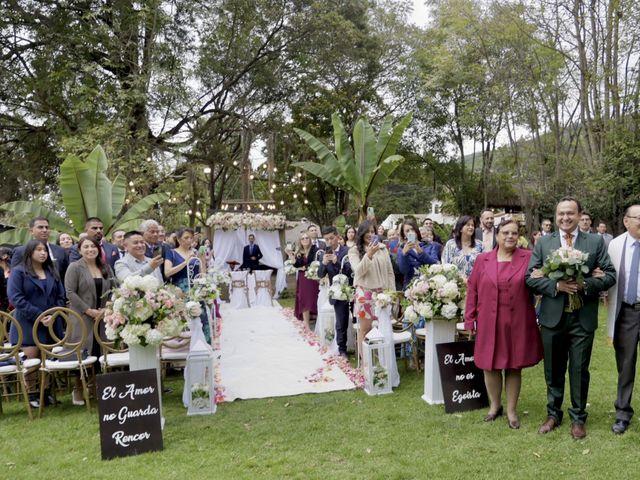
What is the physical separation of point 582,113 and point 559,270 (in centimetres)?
1184

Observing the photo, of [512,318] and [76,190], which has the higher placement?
[76,190]

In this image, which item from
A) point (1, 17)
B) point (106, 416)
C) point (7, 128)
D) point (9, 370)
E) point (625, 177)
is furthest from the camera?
point (7, 128)

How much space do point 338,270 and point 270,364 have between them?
172 cm

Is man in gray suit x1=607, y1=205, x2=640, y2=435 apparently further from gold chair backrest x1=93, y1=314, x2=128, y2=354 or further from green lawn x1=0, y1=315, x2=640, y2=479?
gold chair backrest x1=93, y1=314, x2=128, y2=354

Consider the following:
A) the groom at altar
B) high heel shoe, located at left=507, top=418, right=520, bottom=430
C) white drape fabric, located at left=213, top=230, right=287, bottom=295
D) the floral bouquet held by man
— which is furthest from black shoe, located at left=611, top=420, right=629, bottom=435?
white drape fabric, located at left=213, top=230, right=287, bottom=295

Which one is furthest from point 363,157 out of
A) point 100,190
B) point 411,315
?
point 411,315

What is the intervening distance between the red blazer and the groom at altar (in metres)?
2.83

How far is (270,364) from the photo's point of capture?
22.7ft

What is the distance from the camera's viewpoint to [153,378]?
4152 millimetres

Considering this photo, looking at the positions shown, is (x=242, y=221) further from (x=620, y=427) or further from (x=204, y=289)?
(x=620, y=427)

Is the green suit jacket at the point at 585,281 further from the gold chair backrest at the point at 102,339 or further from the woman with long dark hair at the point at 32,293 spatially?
the woman with long dark hair at the point at 32,293

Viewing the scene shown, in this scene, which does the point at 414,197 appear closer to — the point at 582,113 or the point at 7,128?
the point at 582,113

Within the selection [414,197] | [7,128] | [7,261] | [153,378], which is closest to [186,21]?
[7,128]

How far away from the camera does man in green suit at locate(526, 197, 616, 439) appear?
382 centimetres
